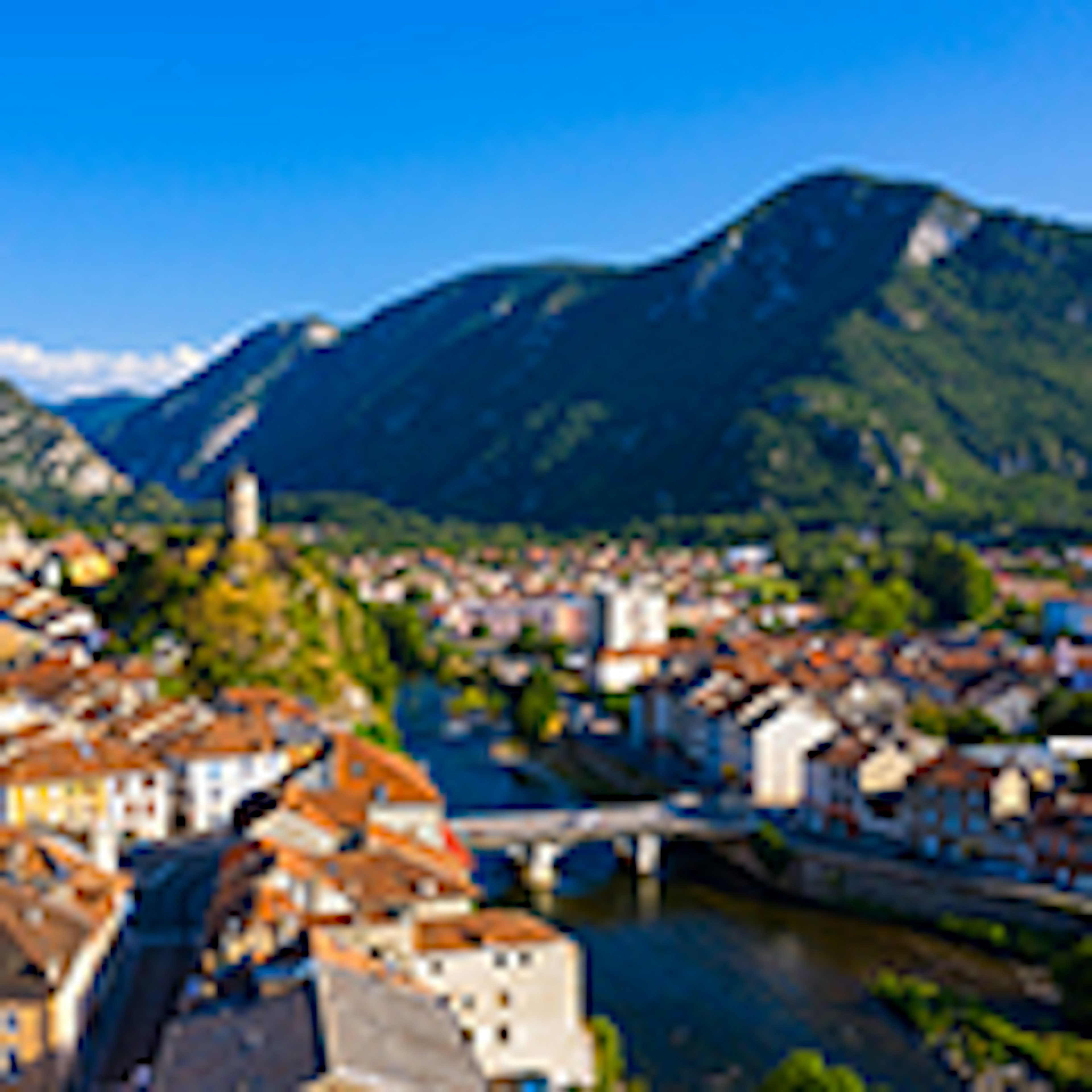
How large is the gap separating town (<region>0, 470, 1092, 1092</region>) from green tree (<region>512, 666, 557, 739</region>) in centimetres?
18

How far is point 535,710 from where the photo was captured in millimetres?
77625

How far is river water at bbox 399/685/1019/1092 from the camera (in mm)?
35188

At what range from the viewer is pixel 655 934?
147 feet

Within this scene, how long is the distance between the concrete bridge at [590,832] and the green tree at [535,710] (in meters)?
21.8

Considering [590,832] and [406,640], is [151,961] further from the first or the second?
[406,640]

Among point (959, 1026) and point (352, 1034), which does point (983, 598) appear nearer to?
point (959, 1026)

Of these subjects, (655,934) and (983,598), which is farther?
Answer: (983,598)

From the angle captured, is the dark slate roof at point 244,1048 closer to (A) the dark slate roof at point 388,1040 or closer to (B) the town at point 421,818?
(B) the town at point 421,818

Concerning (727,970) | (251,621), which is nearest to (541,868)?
(727,970)

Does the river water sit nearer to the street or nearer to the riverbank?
the riverbank

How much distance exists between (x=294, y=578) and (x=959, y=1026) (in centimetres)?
5661

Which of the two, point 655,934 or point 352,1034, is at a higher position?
point 352,1034

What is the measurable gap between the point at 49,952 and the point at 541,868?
24647 millimetres

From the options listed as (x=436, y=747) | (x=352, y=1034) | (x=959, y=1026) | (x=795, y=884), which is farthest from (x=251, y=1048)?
(x=436, y=747)
